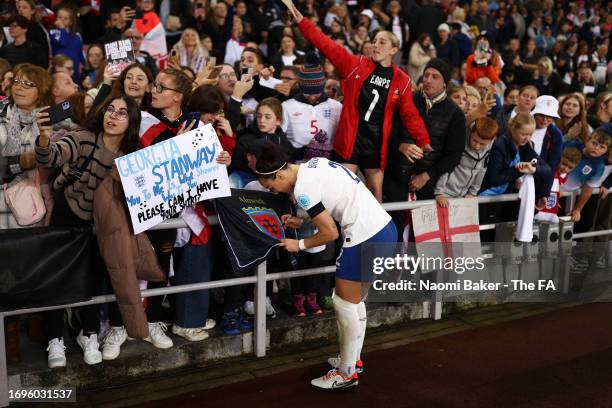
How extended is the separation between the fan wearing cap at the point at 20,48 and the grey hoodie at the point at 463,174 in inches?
209

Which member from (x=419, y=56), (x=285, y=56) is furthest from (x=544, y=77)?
(x=285, y=56)

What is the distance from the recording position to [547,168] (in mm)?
7051

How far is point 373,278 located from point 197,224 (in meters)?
1.43

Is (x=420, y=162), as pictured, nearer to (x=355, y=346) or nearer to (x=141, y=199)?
(x=355, y=346)

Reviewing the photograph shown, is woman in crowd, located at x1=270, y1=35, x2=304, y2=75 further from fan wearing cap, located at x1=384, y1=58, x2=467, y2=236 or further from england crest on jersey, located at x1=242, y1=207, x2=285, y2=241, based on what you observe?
england crest on jersey, located at x1=242, y1=207, x2=285, y2=241

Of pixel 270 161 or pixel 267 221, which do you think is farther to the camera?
pixel 267 221

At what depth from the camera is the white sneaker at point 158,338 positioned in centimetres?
552

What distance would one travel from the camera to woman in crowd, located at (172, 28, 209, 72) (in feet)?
31.1

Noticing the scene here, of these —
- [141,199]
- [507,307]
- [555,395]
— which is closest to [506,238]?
[507,307]

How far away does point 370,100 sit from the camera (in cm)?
641

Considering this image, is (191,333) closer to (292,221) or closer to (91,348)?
(91,348)

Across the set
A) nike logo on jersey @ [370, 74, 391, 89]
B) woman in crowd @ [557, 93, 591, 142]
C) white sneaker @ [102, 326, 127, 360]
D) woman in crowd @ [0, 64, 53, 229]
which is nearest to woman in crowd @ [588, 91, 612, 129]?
woman in crowd @ [557, 93, 591, 142]

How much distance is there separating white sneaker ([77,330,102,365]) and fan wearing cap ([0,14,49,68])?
4.71 meters

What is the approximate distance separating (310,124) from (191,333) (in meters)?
2.25
